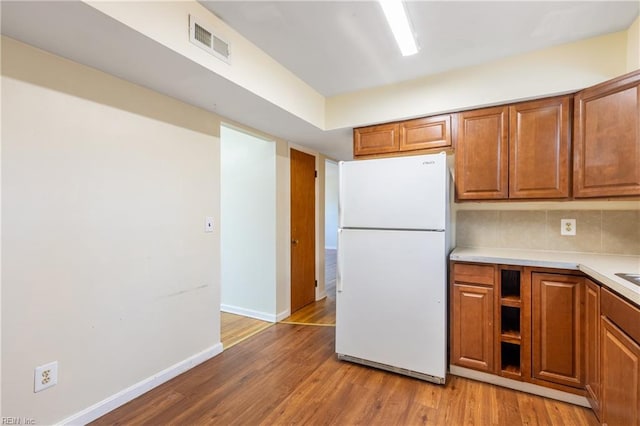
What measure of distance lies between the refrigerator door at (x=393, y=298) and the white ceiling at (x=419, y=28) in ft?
4.31

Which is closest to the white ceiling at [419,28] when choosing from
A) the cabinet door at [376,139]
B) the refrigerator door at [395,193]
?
the cabinet door at [376,139]

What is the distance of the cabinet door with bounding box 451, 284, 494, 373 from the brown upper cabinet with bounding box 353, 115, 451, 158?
46.9 inches

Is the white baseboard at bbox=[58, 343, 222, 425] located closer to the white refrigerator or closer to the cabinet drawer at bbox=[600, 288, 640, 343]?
the white refrigerator

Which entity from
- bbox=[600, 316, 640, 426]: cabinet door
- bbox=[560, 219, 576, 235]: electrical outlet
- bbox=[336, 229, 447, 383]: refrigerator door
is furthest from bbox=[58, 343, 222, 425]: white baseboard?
bbox=[560, 219, 576, 235]: electrical outlet

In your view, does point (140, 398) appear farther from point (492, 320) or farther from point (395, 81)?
point (395, 81)

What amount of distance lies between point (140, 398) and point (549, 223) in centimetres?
323

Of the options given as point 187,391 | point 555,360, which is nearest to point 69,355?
point 187,391

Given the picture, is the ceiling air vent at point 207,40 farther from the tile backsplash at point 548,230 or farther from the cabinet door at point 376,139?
the tile backsplash at point 548,230

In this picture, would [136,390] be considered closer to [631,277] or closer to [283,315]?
[283,315]

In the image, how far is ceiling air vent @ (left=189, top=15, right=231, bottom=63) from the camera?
1.64 metres

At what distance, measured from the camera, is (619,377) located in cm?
137

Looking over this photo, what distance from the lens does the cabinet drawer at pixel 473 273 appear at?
6.94ft

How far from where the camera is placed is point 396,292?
87.6 inches

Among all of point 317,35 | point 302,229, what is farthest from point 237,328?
point 317,35
